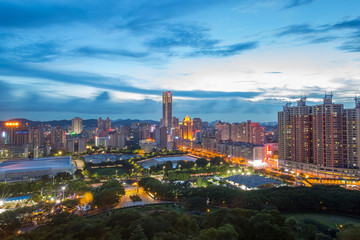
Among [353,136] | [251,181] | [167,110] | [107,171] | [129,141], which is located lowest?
[107,171]

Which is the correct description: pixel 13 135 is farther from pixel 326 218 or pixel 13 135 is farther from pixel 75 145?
pixel 326 218

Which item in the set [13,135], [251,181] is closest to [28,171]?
[13,135]

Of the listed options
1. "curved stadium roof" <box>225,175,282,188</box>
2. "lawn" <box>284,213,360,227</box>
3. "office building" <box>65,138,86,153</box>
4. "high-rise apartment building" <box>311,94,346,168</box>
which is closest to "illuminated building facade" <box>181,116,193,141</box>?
"office building" <box>65,138,86,153</box>

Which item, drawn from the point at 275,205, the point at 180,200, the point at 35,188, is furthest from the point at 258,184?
the point at 35,188

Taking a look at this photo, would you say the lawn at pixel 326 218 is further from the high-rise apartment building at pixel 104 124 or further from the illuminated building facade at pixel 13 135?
the high-rise apartment building at pixel 104 124

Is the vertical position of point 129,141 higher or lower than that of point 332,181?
higher

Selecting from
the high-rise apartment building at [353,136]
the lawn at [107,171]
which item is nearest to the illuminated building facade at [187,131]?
the lawn at [107,171]

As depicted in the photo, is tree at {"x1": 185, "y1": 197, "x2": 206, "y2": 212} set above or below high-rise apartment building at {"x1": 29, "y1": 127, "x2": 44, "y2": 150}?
below

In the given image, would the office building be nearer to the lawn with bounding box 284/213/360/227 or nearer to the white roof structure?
the white roof structure

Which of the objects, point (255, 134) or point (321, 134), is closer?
point (321, 134)

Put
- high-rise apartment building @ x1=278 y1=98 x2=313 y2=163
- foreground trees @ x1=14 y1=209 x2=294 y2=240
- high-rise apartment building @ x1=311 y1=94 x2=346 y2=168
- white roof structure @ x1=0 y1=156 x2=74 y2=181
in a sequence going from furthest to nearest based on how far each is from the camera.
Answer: high-rise apartment building @ x1=278 y1=98 x2=313 y2=163, high-rise apartment building @ x1=311 y1=94 x2=346 y2=168, white roof structure @ x1=0 y1=156 x2=74 y2=181, foreground trees @ x1=14 y1=209 x2=294 y2=240

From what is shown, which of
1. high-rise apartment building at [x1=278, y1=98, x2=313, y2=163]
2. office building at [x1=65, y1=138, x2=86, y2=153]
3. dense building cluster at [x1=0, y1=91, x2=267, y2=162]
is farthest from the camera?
office building at [x1=65, y1=138, x2=86, y2=153]
